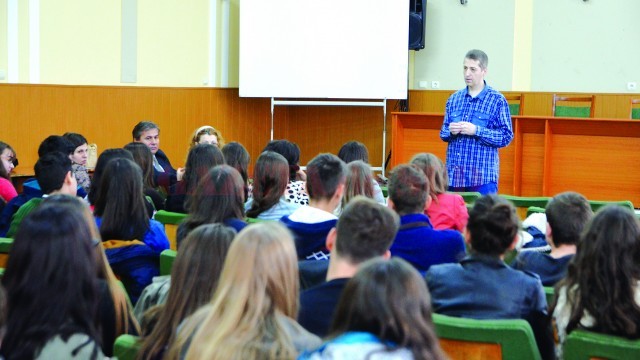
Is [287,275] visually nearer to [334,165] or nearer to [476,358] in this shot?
[476,358]

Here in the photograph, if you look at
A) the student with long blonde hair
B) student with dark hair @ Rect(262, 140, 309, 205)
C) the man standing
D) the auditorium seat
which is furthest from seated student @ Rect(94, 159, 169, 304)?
the auditorium seat

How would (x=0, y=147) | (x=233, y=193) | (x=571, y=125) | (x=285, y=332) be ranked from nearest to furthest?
(x=285, y=332) < (x=233, y=193) < (x=0, y=147) < (x=571, y=125)

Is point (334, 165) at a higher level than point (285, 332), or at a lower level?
higher

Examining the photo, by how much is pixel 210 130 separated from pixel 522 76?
5.00 metres

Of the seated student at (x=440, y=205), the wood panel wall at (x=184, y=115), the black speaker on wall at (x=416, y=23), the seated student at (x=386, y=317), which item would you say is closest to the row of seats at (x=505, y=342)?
the seated student at (x=386, y=317)

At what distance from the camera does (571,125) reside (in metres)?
8.05

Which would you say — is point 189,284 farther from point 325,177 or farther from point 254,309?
point 325,177

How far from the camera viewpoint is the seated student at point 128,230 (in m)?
3.29

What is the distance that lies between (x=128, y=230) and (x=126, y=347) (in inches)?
46.2

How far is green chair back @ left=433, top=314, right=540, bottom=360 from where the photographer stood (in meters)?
2.37

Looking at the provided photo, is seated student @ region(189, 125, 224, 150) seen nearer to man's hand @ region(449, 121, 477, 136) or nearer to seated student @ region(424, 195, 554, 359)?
man's hand @ region(449, 121, 477, 136)

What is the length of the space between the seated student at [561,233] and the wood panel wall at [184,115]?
5307 millimetres

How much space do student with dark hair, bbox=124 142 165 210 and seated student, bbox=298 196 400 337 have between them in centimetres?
267

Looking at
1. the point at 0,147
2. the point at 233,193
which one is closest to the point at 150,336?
the point at 233,193
